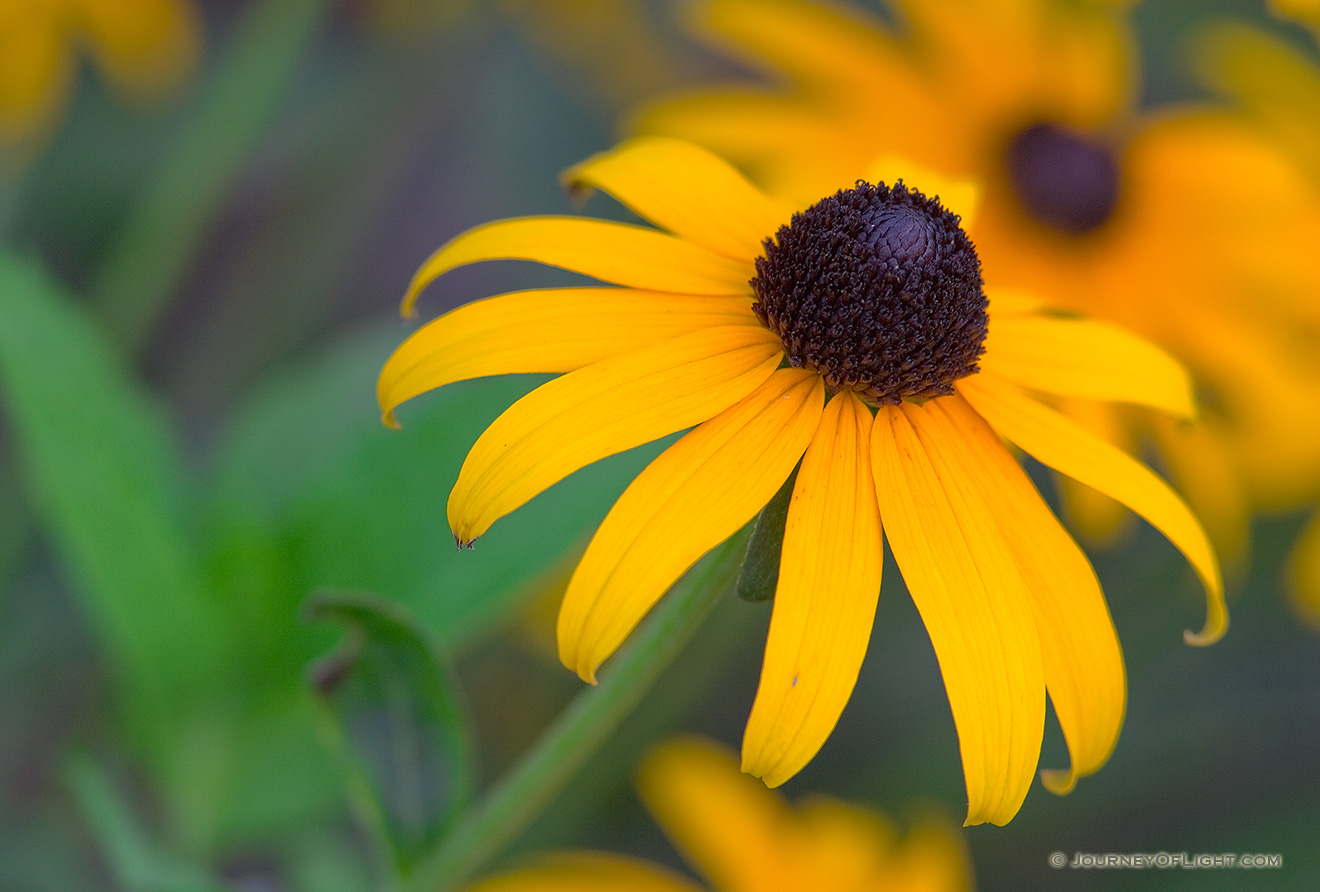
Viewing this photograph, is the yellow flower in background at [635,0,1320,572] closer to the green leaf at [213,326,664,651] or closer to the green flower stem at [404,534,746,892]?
the green leaf at [213,326,664,651]

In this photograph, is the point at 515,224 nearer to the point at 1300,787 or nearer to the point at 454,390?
the point at 454,390

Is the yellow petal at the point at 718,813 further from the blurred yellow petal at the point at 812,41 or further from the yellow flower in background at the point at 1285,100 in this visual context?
the blurred yellow petal at the point at 812,41

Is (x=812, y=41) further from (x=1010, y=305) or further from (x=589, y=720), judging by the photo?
(x=589, y=720)

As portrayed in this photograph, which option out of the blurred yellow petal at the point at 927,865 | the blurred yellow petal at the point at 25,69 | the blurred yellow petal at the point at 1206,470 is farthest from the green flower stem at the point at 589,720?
the blurred yellow petal at the point at 25,69

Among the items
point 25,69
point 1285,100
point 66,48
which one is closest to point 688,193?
point 1285,100

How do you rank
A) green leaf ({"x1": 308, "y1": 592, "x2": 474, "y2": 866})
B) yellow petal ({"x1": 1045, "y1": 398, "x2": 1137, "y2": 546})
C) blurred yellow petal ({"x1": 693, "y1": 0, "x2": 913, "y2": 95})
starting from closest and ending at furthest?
green leaf ({"x1": 308, "y1": 592, "x2": 474, "y2": 866})
yellow petal ({"x1": 1045, "y1": 398, "x2": 1137, "y2": 546})
blurred yellow petal ({"x1": 693, "y1": 0, "x2": 913, "y2": 95})

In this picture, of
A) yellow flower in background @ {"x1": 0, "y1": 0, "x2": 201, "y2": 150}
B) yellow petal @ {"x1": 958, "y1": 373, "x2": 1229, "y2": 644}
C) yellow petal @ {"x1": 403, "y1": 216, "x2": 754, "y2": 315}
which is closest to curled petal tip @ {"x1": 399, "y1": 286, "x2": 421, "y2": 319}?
yellow petal @ {"x1": 403, "y1": 216, "x2": 754, "y2": 315}
